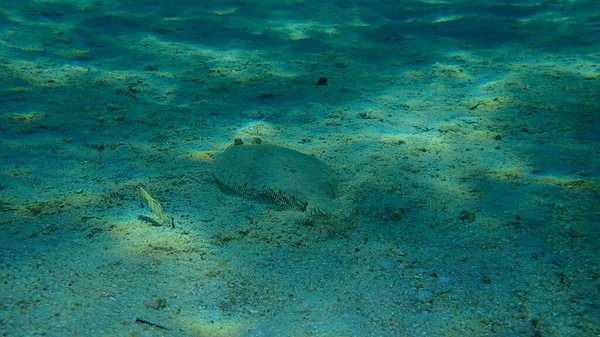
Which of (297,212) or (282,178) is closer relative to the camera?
(297,212)

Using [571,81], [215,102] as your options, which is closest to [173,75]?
[215,102]

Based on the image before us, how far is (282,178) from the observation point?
331 cm

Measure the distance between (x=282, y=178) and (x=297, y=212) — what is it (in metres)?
0.33

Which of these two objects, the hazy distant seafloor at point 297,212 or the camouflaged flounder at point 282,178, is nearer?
the hazy distant seafloor at point 297,212

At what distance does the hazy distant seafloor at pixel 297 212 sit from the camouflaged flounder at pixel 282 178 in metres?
0.13

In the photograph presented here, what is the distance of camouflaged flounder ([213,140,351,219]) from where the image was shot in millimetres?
3189

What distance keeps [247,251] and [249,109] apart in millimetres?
2682

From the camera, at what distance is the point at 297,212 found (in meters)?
3.19

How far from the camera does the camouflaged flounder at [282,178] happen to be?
3.19 m

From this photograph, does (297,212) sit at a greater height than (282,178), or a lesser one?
lesser

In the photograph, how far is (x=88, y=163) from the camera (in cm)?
379

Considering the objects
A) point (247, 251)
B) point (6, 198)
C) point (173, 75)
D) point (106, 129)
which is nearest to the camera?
point (247, 251)

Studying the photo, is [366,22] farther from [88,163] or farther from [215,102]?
[88,163]

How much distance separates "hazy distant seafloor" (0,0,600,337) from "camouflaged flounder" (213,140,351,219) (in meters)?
0.13
